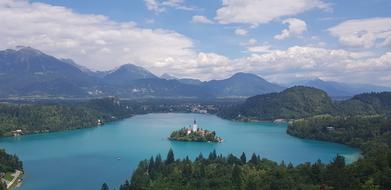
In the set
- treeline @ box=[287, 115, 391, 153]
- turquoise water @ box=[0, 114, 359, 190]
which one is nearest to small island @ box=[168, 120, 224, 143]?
turquoise water @ box=[0, 114, 359, 190]

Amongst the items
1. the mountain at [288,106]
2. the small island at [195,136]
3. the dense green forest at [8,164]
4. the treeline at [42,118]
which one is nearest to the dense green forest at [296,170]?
the dense green forest at [8,164]

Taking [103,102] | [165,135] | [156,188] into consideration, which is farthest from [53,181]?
[103,102]

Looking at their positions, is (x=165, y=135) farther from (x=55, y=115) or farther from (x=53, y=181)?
(x=53, y=181)

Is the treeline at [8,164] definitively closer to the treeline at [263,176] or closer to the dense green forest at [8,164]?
Result: the dense green forest at [8,164]

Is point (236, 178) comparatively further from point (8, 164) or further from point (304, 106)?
point (304, 106)

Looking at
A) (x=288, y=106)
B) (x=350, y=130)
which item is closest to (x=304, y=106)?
(x=288, y=106)
